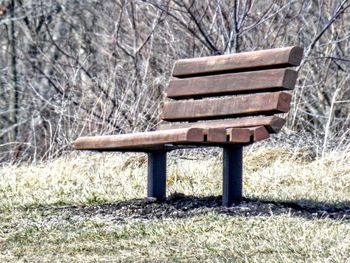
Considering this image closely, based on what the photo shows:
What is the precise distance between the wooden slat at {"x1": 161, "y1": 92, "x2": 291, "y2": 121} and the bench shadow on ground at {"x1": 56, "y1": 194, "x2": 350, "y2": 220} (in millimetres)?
497

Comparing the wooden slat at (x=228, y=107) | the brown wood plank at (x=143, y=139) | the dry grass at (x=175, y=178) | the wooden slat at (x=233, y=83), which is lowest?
the dry grass at (x=175, y=178)

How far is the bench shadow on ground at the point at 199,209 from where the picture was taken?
6223 millimetres

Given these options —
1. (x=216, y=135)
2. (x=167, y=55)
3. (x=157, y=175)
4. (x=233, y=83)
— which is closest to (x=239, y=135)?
(x=216, y=135)

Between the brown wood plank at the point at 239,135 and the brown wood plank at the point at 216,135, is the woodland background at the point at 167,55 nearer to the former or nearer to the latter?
the brown wood plank at the point at 239,135

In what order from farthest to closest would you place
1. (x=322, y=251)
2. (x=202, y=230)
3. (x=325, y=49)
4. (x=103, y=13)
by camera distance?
(x=103, y=13)
(x=325, y=49)
(x=202, y=230)
(x=322, y=251)

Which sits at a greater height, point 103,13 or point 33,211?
point 103,13

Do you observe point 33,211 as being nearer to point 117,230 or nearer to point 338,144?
point 117,230

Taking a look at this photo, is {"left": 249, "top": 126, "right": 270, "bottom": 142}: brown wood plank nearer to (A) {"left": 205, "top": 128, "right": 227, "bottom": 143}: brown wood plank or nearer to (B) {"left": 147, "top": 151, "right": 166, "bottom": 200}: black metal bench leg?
(A) {"left": 205, "top": 128, "right": 227, "bottom": 143}: brown wood plank

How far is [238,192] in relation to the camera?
6.43 m

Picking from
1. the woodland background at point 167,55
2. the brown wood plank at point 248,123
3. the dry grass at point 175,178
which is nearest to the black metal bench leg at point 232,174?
the brown wood plank at point 248,123

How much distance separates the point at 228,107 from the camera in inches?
260

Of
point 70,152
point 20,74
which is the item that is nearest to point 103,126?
point 70,152

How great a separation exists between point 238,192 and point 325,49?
697 centimetres

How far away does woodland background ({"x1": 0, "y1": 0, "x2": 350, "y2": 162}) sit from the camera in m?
11.1
